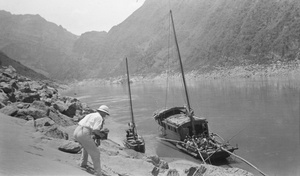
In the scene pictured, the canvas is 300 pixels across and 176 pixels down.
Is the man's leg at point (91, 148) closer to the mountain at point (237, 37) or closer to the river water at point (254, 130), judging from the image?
the river water at point (254, 130)

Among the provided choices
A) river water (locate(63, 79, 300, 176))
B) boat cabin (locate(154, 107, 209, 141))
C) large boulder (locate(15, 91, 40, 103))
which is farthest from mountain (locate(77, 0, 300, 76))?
large boulder (locate(15, 91, 40, 103))

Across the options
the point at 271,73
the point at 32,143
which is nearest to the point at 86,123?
the point at 32,143

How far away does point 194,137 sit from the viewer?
79.7ft

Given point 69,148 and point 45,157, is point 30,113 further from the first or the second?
point 45,157

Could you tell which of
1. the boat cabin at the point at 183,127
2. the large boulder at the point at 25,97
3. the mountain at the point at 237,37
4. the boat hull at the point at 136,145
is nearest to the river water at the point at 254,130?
the boat cabin at the point at 183,127

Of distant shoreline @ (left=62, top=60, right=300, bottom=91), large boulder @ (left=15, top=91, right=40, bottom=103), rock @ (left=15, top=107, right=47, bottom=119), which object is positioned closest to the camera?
rock @ (left=15, top=107, right=47, bottom=119)

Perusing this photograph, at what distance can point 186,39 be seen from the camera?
18538 centimetres

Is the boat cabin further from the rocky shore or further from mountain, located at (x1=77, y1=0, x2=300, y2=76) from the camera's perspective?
mountain, located at (x1=77, y1=0, x2=300, y2=76)

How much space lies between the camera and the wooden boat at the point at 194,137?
69.7ft

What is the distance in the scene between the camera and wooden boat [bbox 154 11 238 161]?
2125 cm

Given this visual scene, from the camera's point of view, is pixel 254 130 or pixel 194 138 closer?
pixel 194 138

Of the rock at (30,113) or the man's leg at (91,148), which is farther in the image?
the rock at (30,113)

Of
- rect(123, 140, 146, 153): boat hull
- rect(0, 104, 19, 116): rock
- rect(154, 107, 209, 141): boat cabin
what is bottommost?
rect(123, 140, 146, 153): boat hull

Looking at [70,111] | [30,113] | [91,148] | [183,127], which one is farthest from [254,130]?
[91,148]
